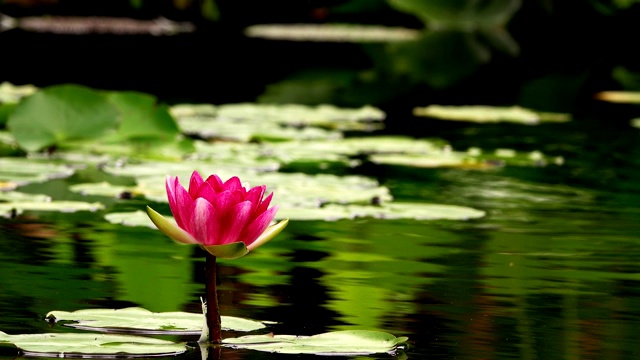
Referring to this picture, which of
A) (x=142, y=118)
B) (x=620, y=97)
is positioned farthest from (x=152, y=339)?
(x=620, y=97)

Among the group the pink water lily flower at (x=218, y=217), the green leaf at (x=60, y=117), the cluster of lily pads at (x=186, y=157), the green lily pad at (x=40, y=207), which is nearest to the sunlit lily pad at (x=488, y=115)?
the cluster of lily pads at (x=186, y=157)

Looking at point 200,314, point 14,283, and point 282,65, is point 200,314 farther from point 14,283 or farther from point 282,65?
point 282,65

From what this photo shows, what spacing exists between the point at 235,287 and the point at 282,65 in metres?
5.81

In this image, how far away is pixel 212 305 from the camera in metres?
1.38

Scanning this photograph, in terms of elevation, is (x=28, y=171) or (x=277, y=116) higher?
(x=277, y=116)

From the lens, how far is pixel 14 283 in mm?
1762

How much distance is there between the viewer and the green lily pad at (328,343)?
1380 millimetres

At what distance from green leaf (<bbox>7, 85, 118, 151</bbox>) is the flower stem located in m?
1.79

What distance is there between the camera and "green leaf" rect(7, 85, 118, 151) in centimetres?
313

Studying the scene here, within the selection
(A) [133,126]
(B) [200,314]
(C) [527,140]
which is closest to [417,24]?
(C) [527,140]

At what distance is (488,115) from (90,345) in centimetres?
351

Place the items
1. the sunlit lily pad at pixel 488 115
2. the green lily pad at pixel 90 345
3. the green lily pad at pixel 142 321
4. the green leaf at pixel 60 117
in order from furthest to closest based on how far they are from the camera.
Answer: the sunlit lily pad at pixel 488 115
the green leaf at pixel 60 117
the green lily pad at pixel 142 321
the green lily pad at pixel 90 345

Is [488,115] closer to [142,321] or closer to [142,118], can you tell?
[142,118]

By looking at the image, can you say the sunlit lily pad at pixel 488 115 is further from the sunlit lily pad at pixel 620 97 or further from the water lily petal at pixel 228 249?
the water lily petal at pixel 228 249
